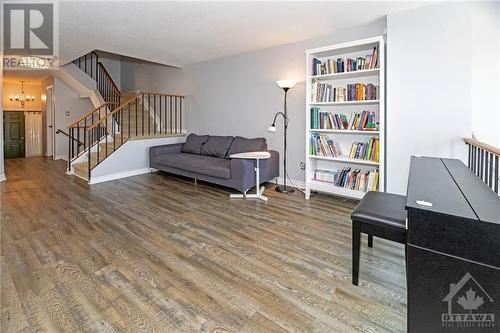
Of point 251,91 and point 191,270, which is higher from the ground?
point 251,91

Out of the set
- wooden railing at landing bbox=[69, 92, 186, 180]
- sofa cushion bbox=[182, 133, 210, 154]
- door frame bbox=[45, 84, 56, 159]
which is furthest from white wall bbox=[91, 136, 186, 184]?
door frame bbox=[45, 84, 56, 159]

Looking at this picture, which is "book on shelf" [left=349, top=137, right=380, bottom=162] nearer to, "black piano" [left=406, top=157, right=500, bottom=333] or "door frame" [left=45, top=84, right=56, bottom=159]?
"black piano" [left=406, top=157, right=500, bottom=333]

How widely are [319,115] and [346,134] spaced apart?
0.50 m

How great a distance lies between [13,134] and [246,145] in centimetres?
826

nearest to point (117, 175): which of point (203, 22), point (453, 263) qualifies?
point (203, 22)

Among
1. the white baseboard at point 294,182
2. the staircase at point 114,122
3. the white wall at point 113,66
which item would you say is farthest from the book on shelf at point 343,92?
the white wall at point 113,66

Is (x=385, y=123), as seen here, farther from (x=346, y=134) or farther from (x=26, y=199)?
(x=26, y=199)

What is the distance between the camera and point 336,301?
178 centimetres

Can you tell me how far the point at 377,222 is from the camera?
5.99ft

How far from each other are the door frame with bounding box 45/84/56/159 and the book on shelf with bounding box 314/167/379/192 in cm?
798

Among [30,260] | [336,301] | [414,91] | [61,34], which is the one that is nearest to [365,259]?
[336,301]

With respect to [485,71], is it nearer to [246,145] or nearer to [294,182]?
[294,182]

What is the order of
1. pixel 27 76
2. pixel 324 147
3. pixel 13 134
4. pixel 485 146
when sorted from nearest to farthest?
pixel 485 146 < pixel 324 147 < pixel 27 76 < pixel 13 134

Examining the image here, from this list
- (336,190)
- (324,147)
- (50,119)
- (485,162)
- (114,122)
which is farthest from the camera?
(50,119)
